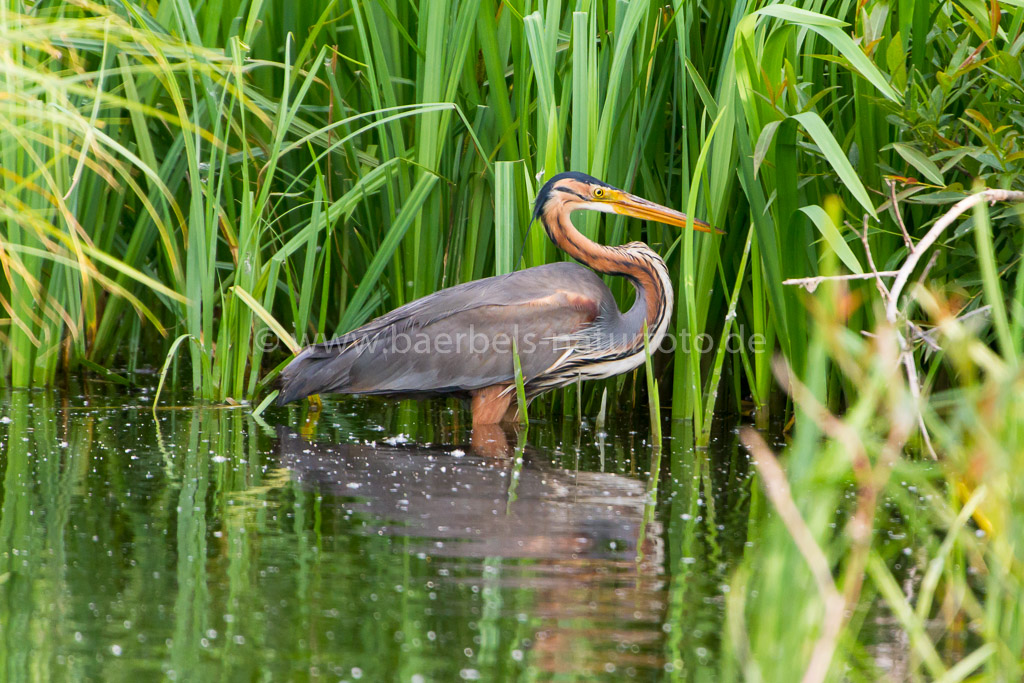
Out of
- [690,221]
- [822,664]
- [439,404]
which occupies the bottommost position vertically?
[439,404]

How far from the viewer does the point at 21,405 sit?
4.95m

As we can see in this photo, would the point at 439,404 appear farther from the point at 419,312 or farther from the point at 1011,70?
the point at 1011,70

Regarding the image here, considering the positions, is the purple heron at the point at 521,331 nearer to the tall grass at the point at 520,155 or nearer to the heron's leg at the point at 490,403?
the heron's leg at the point at 490,403

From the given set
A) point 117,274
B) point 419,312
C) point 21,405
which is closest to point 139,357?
point 117,274

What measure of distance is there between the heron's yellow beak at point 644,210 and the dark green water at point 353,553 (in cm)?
94

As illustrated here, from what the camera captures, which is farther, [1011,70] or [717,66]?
[717,66]

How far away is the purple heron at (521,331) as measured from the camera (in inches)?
192

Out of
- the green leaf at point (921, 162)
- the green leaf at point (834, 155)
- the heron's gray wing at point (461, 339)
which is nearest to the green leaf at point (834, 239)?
the green leaf at point (834, 155)

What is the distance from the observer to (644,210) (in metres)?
4.89

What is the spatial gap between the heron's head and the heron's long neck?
0.32 ft

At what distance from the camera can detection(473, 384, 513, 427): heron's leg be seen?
5.04 metres

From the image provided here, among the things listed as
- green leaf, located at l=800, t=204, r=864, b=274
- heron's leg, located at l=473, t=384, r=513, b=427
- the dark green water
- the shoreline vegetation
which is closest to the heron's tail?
the shoreline vegetation

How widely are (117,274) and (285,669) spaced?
3959 millimetres

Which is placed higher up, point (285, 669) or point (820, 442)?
point (285, 669)
